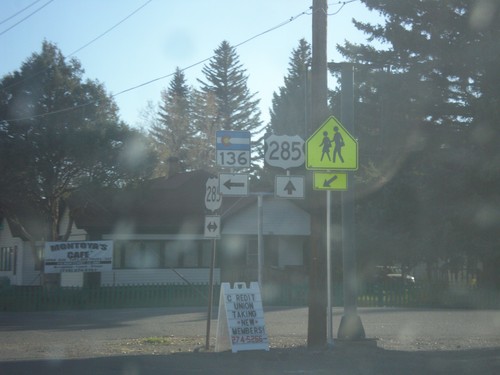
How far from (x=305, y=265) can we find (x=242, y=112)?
40643mm

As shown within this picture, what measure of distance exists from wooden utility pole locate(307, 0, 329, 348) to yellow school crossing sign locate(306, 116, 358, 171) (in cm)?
39

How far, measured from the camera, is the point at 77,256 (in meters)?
28.9

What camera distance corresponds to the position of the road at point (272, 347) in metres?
12.2

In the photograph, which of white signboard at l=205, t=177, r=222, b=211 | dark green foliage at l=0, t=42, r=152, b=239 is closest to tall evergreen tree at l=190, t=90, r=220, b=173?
dark green foliage at l=0, t=42, r=152, b=239

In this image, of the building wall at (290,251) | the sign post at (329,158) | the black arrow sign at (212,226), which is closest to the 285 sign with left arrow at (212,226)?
the black arrow sign at (212,226)

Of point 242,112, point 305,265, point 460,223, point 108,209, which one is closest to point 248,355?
point 460,223

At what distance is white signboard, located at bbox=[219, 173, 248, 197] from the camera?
1441 cm

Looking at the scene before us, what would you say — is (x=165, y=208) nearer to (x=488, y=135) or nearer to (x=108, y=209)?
(x=108, y=209)

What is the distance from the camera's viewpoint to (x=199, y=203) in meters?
38.6

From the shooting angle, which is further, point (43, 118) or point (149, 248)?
point (149, 248)

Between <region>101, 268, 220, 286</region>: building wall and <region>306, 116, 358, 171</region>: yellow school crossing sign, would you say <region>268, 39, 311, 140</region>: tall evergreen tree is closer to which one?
<region>101, 268, 220, 286</region>: building wall

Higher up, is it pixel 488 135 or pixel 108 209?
pixel 488 135

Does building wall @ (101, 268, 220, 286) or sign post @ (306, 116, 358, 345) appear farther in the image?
building wall @ (101, 268, 220, 286)

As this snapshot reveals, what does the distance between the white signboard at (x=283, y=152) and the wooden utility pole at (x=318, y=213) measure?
0.47 meters
